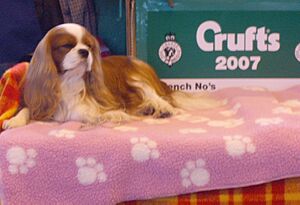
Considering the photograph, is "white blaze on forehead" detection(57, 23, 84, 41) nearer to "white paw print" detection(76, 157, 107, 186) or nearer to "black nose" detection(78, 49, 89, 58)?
"black nose" detection(78, 49, 89, 58)

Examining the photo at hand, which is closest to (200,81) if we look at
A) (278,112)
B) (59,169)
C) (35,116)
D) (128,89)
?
(128,89)

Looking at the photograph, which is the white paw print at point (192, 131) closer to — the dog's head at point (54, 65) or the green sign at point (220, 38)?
the dog's head at point (54, 65)

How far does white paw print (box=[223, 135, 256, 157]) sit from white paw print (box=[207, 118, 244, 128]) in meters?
0.11

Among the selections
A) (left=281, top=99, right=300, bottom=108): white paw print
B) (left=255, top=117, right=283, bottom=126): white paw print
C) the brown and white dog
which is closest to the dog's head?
the brown and white dog

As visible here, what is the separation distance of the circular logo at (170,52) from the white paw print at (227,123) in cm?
42

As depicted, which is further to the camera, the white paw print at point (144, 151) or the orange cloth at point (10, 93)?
the orange cloth at point (10, 93)

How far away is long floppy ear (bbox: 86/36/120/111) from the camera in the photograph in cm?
146

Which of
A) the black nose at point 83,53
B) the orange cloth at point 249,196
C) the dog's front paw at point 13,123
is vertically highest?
the black nose at point 83,53

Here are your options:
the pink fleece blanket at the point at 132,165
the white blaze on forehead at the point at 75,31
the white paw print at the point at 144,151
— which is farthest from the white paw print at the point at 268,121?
the white blaze on forehead at the point at 75,31

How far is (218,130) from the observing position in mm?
1319

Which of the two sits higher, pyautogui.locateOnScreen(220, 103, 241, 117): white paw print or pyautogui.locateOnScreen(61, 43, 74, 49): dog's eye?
pyautogui.locateOnScreen(61, 43, 74, 49): dog's eye

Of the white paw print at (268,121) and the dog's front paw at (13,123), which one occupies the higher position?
the white paw print at (268,121)

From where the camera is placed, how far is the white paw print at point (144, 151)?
1.23m

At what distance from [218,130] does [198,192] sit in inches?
6.6
